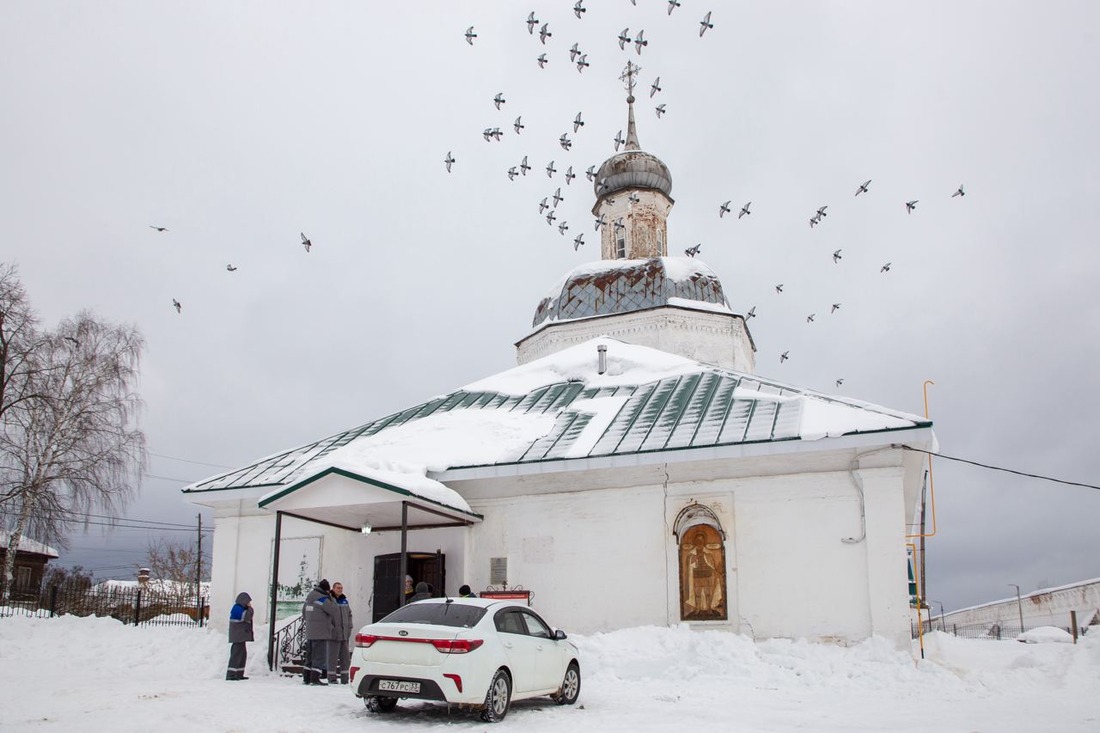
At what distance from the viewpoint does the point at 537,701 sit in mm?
9922

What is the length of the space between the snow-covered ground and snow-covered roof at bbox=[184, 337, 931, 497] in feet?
9.88

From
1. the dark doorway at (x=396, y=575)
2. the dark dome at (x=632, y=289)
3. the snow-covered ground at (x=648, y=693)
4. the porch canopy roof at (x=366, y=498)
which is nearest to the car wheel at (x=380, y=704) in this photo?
the snow-covered ground at (x=648, y=693)

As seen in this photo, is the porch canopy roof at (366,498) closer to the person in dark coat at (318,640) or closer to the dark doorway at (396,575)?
the dark doorway at (396,575)

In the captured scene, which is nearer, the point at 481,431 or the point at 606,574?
the point at 606,574

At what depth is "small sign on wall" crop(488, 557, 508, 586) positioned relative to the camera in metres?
14.4

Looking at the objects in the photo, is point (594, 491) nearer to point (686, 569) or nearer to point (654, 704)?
point (686, 569)

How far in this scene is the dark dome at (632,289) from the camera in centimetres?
2647

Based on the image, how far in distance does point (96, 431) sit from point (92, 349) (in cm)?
270

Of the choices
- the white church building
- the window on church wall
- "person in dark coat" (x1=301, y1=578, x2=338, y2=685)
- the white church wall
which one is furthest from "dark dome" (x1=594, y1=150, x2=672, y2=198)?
"person in dark coat" (x1=301, y1=578, x2=338, y2=685)

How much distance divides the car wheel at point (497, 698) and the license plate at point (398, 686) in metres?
0.69

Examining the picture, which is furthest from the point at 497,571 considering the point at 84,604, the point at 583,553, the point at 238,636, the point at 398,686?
the point at 84,604

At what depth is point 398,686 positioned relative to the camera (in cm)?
812

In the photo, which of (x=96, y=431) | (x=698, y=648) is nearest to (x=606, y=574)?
(x=698, y=648)

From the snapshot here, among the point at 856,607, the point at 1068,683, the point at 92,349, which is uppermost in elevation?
the point at 92,349
